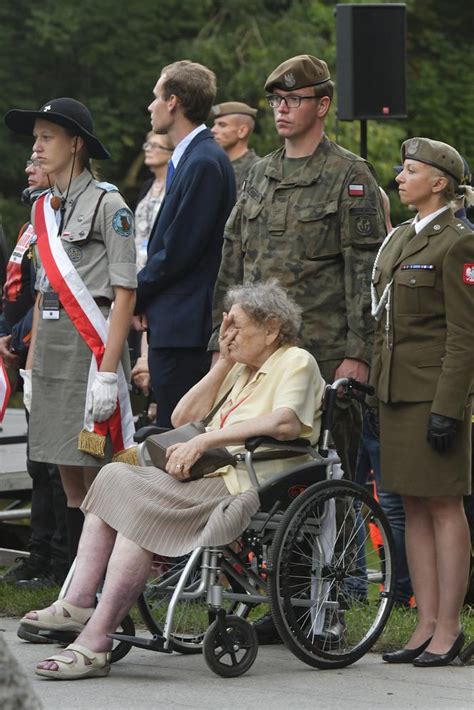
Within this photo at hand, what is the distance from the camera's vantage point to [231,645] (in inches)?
208

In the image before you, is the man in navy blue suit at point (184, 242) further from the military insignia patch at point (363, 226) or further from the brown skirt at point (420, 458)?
the brown skirt at point (420, 458)

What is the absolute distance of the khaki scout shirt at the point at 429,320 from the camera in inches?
213

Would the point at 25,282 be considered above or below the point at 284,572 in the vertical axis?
above

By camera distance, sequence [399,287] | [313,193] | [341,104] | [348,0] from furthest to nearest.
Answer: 1. [348,0]
2. [341,104]
3. [313,193]
4. [399,287]

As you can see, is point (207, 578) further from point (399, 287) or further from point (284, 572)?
point (399, 287)

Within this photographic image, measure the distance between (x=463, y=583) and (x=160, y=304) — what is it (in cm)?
192

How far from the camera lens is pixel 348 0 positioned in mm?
22188

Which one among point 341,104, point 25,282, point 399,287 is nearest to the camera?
point 399,287

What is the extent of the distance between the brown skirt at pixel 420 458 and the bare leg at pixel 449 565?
0.09 metres

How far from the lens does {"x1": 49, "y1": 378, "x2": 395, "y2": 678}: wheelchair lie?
5.29 m

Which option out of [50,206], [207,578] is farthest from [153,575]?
[50,206]

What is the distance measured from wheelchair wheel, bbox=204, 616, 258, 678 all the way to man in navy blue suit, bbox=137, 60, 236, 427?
1653mm

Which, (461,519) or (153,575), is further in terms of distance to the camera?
(153,575)

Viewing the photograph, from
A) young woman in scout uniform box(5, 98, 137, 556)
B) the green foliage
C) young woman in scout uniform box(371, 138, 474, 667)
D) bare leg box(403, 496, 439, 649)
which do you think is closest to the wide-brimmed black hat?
young woman in scout uniform box(5, 98, 137, 556)
